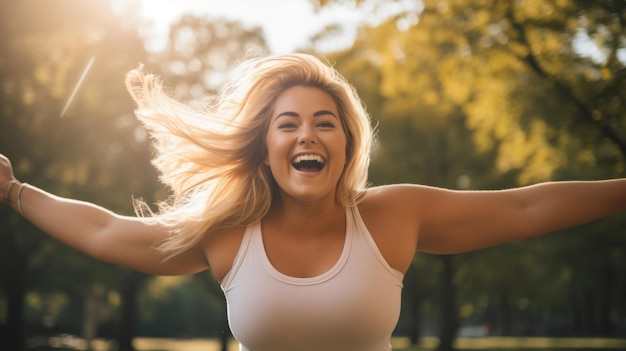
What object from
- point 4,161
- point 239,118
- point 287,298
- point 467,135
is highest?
point 467,135

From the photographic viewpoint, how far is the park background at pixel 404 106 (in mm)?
12102

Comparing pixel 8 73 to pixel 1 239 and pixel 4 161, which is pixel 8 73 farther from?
pixel 4 161

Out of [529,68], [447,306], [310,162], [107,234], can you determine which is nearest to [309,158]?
[310,162]

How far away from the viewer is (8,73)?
12.6 meters

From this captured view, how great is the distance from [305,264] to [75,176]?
2053cm

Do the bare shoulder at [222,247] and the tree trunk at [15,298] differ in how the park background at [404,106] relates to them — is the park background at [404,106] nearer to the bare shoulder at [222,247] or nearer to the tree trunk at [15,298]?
the tree trunk at [15,298]

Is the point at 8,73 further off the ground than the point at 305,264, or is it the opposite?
the point at 8,73

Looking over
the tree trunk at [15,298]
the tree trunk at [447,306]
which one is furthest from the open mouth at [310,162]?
the tree trunk at [447,306]

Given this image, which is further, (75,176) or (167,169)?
(75,176)

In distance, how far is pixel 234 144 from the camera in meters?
3.60

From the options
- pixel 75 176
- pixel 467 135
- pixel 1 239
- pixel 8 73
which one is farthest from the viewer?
pixel 467 135

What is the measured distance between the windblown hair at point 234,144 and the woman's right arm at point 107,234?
6 cm

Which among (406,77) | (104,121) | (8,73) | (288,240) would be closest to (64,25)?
(8,73)

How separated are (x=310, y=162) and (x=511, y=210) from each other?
0.88 metres
